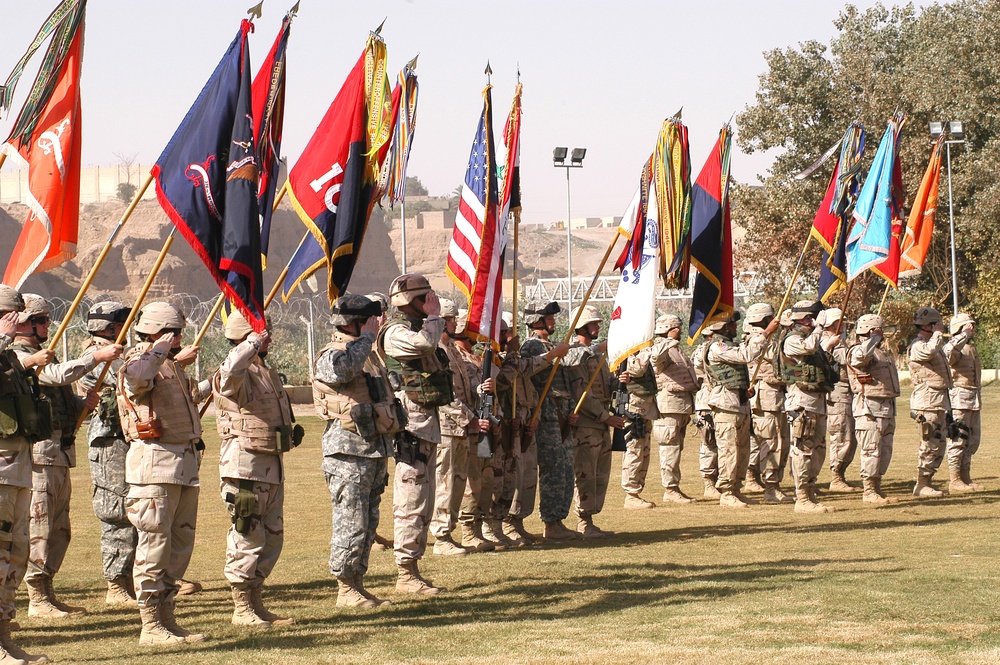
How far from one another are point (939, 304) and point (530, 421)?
32766 millimetres

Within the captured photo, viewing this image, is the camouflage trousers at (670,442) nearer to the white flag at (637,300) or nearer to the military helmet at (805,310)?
the military helmet at (805,310)

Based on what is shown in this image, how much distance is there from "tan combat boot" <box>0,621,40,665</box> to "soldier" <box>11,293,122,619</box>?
4.83ft

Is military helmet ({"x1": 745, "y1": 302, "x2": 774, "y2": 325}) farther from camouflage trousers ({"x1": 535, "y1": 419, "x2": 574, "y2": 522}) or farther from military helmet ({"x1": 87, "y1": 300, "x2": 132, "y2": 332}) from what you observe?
military helmet ({"x1": 87, "y1": 300, "x2": 132, "y2": 332})

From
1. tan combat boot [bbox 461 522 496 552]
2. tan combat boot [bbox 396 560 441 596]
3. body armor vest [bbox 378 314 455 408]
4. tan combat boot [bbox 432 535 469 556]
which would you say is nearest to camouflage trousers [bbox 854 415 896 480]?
tan combat boot [bbox 461 522 496 552]

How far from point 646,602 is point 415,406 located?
205 cm

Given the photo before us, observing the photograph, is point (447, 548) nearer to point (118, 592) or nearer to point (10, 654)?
point (118, 592)

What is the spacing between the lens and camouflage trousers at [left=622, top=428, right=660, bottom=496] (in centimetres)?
1505

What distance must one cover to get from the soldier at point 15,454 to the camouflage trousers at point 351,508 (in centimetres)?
190

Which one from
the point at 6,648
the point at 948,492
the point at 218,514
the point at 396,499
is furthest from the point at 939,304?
the point at 6,648

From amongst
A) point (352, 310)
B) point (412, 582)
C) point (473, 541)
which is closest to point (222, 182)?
point (352, 310)

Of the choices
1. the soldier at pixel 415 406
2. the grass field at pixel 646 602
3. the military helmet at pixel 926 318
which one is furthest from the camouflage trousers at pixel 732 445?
the soldier at pixel 415 406

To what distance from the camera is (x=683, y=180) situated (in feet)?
41.3

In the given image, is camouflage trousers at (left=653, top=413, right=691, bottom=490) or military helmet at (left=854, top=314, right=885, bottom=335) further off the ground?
Answer: military helmet at (left=854, top=314, right=885, bottom=335)

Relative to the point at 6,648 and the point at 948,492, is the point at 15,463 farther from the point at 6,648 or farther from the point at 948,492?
the point at 948,492
